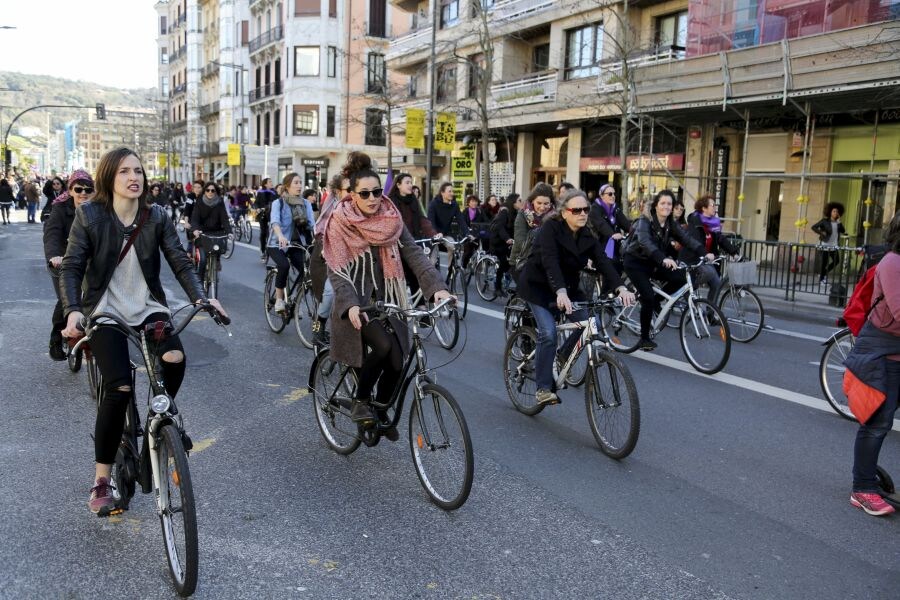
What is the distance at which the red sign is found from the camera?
22266 mm

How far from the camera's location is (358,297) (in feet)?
15.2

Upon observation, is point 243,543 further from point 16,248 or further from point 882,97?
point 16,248

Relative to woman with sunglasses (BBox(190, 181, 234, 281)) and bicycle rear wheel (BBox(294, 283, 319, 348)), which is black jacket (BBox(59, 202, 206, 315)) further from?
woman with sunglasses (BBox(190, 181, 234, 281))

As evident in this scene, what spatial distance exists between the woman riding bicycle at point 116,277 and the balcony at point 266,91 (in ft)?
173

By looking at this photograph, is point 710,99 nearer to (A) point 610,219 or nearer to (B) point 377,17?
(A) point 610,219

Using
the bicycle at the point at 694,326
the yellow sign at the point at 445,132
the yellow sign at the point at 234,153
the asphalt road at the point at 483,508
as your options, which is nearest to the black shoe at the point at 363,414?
the asphalt road at the point at 483,508

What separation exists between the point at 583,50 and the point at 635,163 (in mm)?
4451

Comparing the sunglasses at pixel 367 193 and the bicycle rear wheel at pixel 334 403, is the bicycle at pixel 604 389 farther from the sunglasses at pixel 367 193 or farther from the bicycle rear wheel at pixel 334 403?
the sunglasses at pixel 367 193

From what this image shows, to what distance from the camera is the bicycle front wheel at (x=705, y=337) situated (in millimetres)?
7582

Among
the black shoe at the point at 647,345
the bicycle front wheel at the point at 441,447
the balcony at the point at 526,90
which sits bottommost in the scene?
the black shoe at the point at 647,345

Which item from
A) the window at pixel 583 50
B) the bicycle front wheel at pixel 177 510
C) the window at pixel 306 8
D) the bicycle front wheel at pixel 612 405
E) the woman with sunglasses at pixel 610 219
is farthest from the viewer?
the window at pixel 306 8

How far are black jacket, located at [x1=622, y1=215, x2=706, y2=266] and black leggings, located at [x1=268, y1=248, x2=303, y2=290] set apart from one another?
3868mm

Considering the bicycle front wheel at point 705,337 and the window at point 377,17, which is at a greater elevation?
the window at point 377,17

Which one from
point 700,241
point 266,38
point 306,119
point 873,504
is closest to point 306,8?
point 266,38
